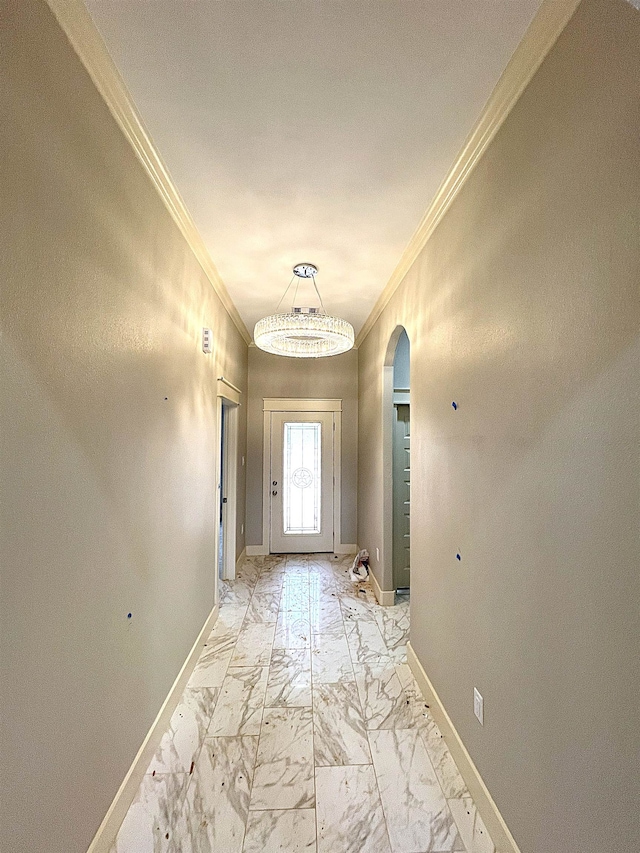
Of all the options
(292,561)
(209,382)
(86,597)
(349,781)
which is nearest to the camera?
(86,597)

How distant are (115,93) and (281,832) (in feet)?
8.94

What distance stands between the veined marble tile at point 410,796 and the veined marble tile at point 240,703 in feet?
2.08

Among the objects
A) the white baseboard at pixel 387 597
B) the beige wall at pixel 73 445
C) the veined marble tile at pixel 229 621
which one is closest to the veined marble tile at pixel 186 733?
the beige wall at pixel 73 445

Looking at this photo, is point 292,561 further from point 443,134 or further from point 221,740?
point 443,134

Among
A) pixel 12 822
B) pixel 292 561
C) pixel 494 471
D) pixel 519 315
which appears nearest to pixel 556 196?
pixel 519 315

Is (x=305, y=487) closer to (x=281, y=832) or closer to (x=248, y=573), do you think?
(x=248, y=573)

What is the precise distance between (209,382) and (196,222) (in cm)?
111

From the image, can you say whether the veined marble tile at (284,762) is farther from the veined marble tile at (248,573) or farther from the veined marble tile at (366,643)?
the veined marble tile at (248,573)

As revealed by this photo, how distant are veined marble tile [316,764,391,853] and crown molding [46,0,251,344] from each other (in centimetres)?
273

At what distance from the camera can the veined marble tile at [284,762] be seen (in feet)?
5.26

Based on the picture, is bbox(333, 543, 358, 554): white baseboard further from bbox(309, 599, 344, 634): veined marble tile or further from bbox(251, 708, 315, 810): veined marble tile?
bbox(251, 708, 315, 810): veined marble tile

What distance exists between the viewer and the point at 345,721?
2.06 metres

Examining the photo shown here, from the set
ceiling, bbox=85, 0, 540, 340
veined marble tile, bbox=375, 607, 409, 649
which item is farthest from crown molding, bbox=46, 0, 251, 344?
veined marble tile, bbox=375, 607, 409, 649

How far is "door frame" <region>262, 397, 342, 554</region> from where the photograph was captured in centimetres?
502
